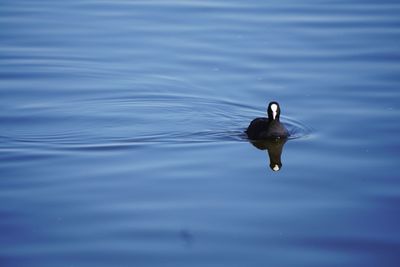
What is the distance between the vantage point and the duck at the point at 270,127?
1208cm

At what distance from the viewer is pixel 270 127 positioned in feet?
39.7

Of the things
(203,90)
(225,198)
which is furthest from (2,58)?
(225,198)

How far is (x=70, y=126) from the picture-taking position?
12.6 meters

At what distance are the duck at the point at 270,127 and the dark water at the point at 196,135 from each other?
0.55ft

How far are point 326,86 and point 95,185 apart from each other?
568cm

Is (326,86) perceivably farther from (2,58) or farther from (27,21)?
(27,21)

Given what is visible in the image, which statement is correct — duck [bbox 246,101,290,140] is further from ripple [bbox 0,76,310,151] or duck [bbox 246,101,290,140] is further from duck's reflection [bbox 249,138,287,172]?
ripple [bbox 0,76,310,151]

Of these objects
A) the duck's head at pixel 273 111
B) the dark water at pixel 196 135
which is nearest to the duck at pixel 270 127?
the duck's head at pixel 273 111

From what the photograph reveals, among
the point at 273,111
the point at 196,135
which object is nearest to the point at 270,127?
the point at 273,111

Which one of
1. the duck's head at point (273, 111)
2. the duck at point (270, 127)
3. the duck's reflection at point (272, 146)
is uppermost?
the duck's head at point (273, 111)

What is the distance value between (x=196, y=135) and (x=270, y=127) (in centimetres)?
107

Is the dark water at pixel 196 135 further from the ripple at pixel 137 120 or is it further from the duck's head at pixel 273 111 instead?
the duck's head at pixel 273 111

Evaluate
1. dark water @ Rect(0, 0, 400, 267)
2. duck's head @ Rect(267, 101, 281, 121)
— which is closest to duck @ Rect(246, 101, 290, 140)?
duck's head @ Rect(267, 101, 281, 121)

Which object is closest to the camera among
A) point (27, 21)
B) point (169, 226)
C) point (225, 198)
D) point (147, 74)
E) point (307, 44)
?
point (169, 226)
